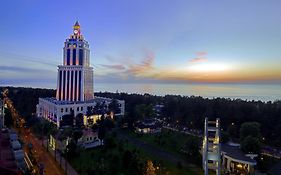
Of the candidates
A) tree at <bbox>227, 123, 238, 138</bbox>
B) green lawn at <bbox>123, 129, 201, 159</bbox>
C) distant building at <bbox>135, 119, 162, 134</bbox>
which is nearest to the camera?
green lawn at <bbox>123, 129, 201, 159</bbox>

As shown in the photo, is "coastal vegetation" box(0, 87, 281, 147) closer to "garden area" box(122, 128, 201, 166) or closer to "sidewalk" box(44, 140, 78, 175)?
"garden area" box(122, 128, 201, 166)

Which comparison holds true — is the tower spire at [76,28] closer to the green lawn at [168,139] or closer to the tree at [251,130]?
the green lawn at [168,139]

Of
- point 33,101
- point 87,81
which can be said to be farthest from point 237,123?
point 33,101

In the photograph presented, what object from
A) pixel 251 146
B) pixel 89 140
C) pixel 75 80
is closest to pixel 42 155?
pixel 89 140

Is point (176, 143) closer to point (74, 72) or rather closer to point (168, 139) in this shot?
point (168, 139)

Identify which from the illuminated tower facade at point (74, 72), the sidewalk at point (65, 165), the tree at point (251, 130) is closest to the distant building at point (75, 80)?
the illuminated tower facade at point (74, 72)

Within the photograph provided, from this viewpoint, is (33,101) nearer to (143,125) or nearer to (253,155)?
(143,125)

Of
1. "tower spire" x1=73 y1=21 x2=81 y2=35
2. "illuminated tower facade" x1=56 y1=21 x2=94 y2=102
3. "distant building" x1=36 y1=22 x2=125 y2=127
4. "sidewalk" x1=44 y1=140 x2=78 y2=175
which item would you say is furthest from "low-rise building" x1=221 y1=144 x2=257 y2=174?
"tower spire" x1=73 y1=21 x2=81 y2=35
